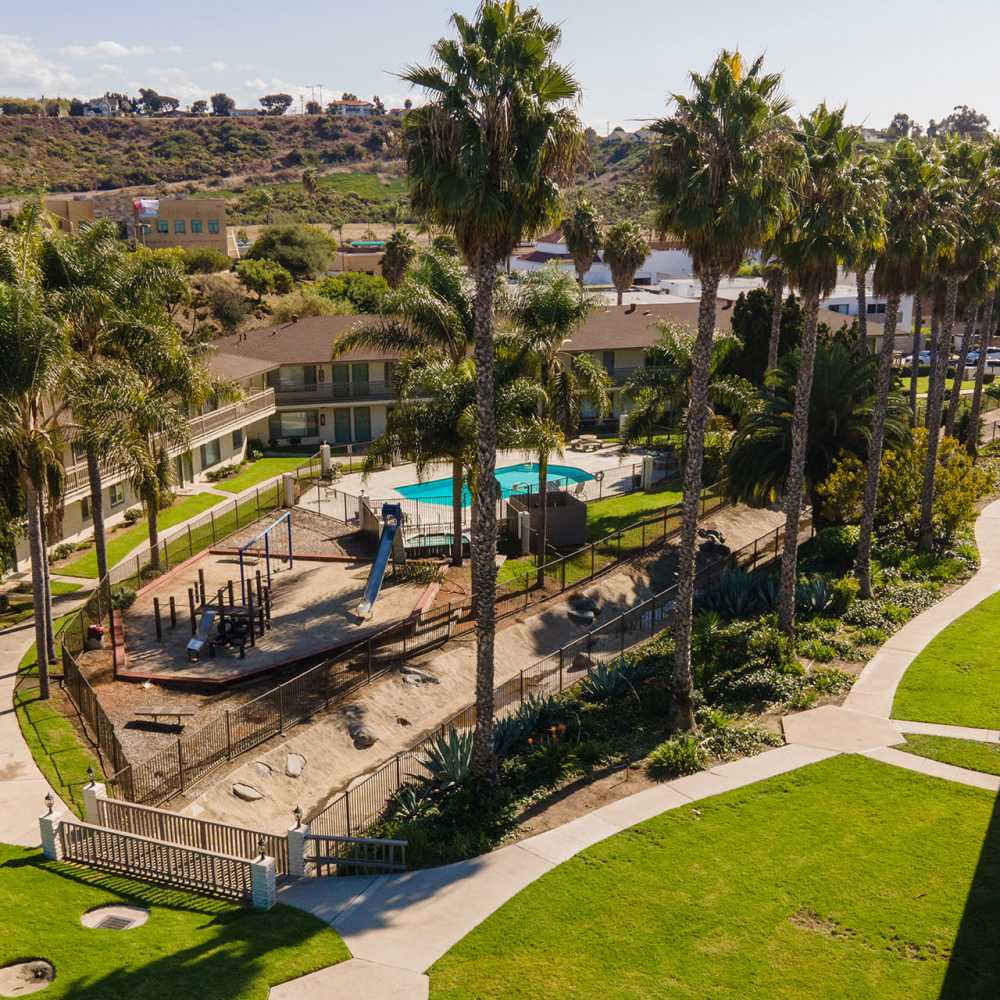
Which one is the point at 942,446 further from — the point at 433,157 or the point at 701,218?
the point at 433,157

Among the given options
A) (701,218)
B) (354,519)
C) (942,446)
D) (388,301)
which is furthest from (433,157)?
(942,446)

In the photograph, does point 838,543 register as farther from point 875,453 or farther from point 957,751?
point 957,751

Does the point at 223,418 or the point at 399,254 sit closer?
the point at 223,418

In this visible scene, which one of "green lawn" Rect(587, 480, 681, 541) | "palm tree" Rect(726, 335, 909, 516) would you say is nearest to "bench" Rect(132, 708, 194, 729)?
"green lawn" Rect(587, 480, 681, 541)

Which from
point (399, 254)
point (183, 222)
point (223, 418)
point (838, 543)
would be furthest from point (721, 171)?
point (183, 222)

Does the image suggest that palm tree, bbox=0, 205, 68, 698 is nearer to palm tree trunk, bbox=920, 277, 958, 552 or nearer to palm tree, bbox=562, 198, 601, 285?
palm tree trunk, bbox=920, 277, 958, 552

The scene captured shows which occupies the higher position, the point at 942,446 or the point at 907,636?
the point at 942,446
